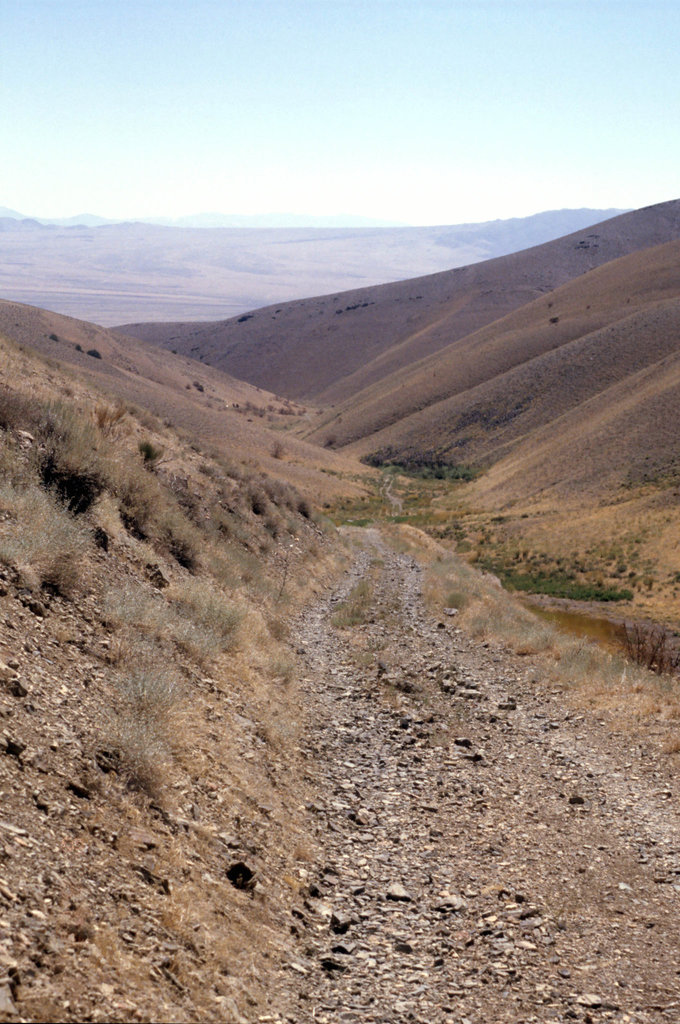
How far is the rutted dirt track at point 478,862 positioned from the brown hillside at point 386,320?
102148mm

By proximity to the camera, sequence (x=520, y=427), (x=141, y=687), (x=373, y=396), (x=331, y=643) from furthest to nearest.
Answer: (x=373, y=396) < (x=520, y=427) < (x=331, y=643) < (x=141, y=687)

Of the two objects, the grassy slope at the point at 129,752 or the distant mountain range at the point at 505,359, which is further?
the distant mountain range at the point at 505,359

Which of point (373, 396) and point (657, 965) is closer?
point (657, 965)

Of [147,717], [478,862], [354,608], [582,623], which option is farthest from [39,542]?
[582,623]

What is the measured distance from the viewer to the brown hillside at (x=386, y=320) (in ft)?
392

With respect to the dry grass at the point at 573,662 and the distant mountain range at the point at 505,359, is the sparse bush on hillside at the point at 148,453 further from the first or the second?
the distant mountain range at the point at 505,359

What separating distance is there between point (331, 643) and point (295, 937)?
9069mm

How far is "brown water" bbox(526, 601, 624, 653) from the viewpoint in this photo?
79.2 ft

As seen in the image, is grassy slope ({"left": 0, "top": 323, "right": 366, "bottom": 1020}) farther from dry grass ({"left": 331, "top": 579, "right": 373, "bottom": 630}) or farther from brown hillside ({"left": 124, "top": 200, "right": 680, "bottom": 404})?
brown hillside ({"left": 124, "top": 200, "right": 680, "bottom": 404})

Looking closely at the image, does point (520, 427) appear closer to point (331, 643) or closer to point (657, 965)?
point (331, 643)

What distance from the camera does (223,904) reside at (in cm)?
541

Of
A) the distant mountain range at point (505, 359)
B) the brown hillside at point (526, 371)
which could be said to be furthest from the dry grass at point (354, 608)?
the brown hillside at point (526, 371)

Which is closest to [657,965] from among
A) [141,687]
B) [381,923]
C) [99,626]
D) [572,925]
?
[572,925]

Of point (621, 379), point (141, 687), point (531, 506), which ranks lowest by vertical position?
point (531, 506)
